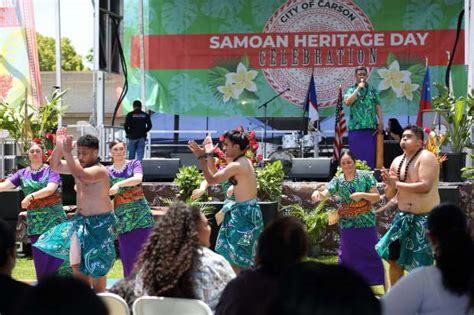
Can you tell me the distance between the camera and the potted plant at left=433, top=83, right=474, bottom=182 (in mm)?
10758

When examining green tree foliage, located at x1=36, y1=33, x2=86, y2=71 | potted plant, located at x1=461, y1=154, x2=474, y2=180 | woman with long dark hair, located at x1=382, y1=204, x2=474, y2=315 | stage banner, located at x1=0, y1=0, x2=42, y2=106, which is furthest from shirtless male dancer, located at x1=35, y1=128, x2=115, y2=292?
green tree foliage, located at x1=36, y1=33, x2=86, y2=71

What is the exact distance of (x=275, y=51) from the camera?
16.2 meters

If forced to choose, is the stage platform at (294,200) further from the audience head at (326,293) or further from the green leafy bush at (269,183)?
the audience head at (326,293)

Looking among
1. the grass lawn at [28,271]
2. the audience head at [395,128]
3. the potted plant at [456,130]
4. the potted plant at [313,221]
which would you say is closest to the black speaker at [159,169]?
the grass lawn at [28,271]

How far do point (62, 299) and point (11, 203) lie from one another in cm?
879

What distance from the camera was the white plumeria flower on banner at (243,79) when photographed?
16.1 meters

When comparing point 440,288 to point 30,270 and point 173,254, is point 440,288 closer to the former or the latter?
point 173,254

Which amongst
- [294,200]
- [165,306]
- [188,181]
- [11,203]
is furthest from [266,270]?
[11,203]

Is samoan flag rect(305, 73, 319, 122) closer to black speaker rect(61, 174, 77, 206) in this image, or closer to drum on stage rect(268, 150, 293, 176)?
drum on stage rect(268, 150, 293, 176)

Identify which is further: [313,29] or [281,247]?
[313,29]

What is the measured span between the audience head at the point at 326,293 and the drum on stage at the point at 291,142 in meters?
12.4

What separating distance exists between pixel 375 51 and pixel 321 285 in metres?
13.9

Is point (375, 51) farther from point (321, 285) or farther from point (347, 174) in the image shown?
point (321, 285)

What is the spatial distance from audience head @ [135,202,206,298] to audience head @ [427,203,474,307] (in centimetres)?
101
